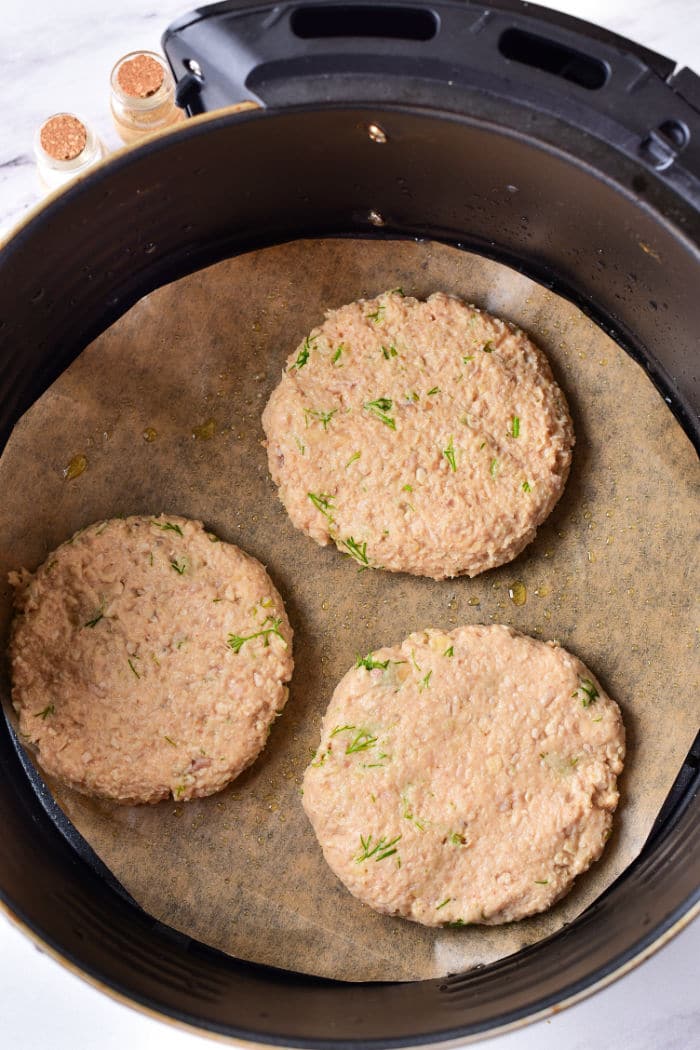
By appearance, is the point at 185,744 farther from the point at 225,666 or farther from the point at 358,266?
the point at 358,266

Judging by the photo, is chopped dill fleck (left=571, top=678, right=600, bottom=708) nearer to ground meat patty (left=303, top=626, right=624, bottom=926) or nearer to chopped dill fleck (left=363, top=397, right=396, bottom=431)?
ground meat patty (left=303, top=626, right=624, bottom=926)

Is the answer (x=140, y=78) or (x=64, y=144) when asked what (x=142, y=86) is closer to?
(x=140, y=78)

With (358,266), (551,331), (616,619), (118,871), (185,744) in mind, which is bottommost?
(118,871)

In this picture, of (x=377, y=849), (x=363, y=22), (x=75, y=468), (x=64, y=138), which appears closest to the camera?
(x=363, y=22)

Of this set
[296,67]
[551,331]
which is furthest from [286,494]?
[296,67]

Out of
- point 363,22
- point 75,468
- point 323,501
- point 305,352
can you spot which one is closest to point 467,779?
point 323,501

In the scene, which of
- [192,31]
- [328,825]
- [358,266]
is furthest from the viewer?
[358,266]

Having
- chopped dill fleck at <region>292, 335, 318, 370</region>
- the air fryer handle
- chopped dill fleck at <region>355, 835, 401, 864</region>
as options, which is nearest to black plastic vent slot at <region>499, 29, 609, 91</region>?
the air fryer handle
